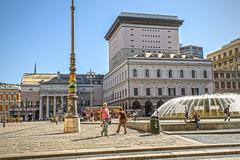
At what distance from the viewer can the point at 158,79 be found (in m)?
69.6

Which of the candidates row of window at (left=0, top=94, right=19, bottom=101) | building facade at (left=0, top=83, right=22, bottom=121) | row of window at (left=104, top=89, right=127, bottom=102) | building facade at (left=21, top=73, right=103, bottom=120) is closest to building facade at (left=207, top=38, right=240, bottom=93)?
row of window at (left=104, top=89, right=127, bottom=102)

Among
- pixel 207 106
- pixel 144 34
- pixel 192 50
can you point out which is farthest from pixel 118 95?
pixel 192 50

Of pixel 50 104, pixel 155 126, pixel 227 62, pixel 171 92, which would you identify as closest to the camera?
pixel 155 126

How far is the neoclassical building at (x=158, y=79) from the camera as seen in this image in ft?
223

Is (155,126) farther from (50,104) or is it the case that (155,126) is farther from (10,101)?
(10,101)

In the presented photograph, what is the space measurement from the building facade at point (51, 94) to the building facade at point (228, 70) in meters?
46.8

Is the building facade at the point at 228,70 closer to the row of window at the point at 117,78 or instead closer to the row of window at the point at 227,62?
the row of window at the point at 227,62

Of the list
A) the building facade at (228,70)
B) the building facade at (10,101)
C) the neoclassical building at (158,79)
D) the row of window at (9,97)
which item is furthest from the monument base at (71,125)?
the row of window at (9,97)

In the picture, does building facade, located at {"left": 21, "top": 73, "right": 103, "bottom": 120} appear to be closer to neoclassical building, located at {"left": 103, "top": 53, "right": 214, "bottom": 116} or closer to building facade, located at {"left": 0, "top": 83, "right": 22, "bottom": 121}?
building facade, located at {"left": 0, "top": 83, "right": 22, "bottom": 121}

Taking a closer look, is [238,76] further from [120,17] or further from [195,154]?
[195,154]

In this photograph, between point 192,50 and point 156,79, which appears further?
point 192,50

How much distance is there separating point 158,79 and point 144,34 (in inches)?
1123

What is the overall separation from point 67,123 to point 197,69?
2339 inches

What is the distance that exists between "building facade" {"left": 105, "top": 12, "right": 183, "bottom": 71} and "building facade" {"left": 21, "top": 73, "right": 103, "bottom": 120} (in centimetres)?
2177
